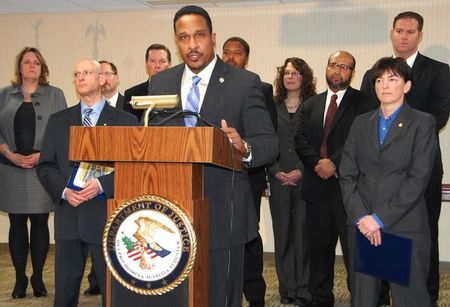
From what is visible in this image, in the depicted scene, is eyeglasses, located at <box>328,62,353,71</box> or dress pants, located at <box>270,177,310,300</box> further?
dress pants, located at <box>270,177,310,300</box>

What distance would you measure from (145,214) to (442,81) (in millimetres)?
2886

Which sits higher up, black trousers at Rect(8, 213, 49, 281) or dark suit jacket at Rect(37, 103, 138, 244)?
dark suit jacket at Rect(37, 103, 138, 244)

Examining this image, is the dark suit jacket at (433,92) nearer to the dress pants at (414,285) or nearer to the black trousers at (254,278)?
the dress pants at (414,285)

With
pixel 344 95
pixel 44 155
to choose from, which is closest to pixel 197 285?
pixel 44 155

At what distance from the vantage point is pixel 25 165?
4.89 metres

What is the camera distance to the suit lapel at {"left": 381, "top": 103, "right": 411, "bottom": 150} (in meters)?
3.33

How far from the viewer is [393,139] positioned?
3.34 m

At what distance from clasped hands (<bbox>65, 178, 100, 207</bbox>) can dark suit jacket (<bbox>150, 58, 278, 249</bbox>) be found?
79 centimetres

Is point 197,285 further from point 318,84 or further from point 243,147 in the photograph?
point 318,84

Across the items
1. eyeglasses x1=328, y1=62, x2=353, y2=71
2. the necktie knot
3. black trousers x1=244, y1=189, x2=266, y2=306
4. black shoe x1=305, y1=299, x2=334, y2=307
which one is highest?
eyeglasses x1=328, y1=62, x2=353, y2=71

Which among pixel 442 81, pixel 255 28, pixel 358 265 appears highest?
pixel 255 28

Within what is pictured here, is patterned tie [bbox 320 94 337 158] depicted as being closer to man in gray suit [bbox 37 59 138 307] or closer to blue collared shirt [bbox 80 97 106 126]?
man in gray suit [bbox 37 59 138 307]

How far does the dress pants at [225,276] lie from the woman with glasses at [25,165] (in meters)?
2.78

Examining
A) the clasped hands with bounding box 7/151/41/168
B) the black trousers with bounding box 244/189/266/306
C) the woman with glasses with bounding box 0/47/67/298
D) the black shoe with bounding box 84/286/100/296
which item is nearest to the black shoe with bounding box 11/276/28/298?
the woman with glasses with bounding box 0/47/67/298
